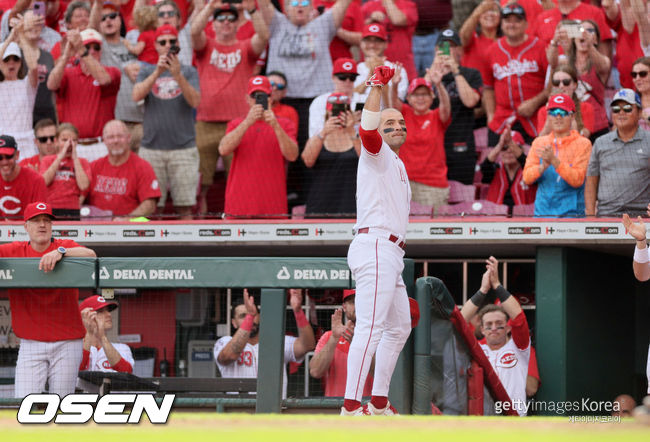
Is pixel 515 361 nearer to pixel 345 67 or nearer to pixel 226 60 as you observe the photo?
pixel 345 67

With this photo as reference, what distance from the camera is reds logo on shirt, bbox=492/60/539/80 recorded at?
9906mm

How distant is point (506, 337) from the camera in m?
7.91

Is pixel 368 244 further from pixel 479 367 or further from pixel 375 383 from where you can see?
pixel 479 367

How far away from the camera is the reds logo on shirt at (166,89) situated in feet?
32.8

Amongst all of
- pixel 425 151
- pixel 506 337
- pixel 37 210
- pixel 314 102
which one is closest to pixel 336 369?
pixel 506 337

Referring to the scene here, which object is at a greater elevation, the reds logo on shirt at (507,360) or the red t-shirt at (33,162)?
the red t-shirt at (33,162)

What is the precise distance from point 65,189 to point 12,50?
1.94 m

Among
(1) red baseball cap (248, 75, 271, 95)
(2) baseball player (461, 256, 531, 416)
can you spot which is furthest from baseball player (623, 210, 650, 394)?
(1) red baseball cap (248, 75, 271, 95)

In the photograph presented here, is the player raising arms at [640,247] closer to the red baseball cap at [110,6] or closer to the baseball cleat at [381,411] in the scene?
the baseball cleat at [381,411]

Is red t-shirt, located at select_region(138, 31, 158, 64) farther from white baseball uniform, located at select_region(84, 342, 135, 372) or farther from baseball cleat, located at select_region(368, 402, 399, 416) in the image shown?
baseball cleat, located at select_region(368, 402, 399, 416)

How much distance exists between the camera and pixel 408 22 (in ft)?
35.4

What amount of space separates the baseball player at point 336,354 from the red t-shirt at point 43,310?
173cm

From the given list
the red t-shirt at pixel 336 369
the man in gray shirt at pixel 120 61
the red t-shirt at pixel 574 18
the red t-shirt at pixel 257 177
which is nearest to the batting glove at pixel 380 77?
the red t-shirt at pixel 336 369

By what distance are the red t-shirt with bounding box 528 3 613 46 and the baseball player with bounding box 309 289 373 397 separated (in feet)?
15.6
